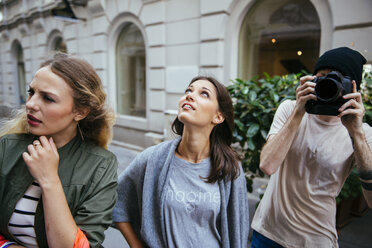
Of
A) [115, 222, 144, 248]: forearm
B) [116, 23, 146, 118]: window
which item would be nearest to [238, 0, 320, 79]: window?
[116, 23, 146, 118]: window

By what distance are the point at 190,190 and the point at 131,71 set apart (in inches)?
294

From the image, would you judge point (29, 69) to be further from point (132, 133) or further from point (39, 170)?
point (39, 170)

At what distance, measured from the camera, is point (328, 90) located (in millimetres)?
1401

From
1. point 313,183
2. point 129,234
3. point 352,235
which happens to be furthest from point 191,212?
point 352,235

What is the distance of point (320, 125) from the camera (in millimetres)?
1593

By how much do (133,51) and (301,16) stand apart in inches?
193

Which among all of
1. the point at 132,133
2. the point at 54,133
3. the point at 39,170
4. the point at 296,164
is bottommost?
the point at 132,133

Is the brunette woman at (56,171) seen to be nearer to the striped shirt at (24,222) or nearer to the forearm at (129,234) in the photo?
the striped shirt at (24,222)

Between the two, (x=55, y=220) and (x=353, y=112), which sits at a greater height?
(x=353, y=112)

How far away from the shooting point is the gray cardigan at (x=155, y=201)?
1396 mm

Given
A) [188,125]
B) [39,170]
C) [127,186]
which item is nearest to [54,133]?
[39,170]

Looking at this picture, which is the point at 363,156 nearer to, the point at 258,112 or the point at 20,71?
the point at 258,112

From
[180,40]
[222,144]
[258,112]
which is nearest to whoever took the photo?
[222,144]

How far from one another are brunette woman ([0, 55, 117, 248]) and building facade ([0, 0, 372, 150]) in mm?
2511
